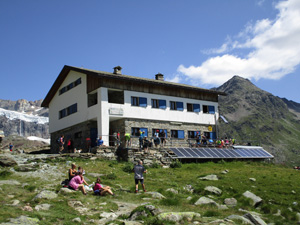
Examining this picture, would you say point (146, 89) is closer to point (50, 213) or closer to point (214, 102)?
point (214, 102)

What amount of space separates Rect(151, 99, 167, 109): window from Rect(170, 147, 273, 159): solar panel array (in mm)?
6680

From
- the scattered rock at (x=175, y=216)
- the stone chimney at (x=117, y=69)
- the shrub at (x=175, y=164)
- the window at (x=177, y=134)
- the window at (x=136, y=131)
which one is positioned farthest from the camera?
the window at (x=177, y=134)

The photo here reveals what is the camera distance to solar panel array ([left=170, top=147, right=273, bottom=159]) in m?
32.6

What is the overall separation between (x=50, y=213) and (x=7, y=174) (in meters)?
8.50

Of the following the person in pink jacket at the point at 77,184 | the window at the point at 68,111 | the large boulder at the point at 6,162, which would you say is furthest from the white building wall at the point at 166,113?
the person in pink jacket at the point at 77,184

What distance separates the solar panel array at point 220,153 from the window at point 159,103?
6.68m

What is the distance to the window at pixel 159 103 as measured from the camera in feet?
125

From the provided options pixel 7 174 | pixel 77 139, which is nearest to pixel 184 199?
pixel 7 174

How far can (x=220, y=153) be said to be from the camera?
35.6m

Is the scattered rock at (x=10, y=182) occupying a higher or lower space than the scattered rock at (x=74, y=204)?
higher

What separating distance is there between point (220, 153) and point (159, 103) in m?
8.54

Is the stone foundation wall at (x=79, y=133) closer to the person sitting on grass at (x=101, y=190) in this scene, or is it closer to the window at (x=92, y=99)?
the window at (x=92, y=99)

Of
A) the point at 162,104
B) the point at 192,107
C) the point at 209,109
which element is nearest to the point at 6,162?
the point at 162,104

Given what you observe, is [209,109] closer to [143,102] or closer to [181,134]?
[181,134]
